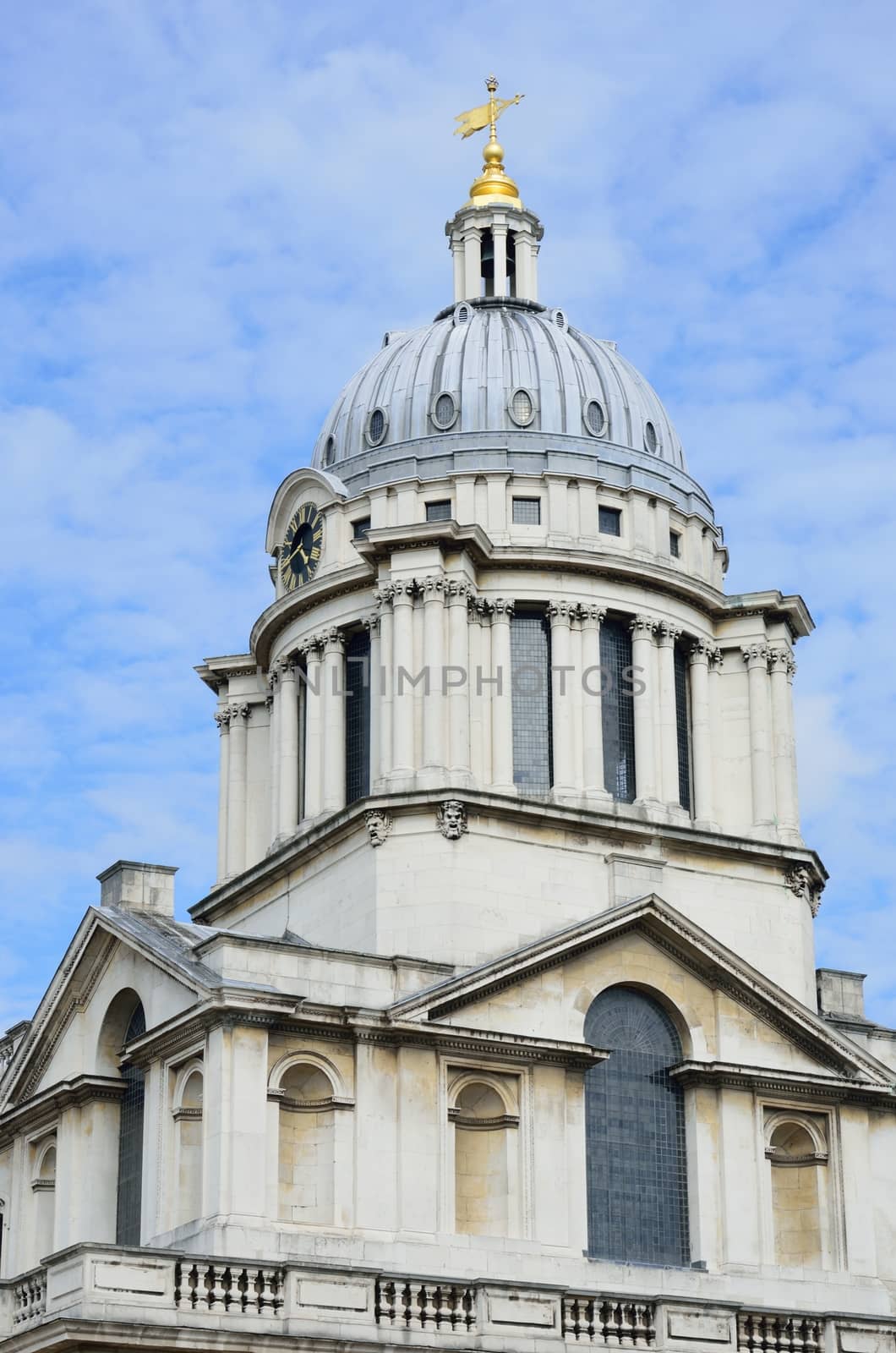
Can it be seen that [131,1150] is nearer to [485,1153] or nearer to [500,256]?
[485,1153]

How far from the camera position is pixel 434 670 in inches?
2112

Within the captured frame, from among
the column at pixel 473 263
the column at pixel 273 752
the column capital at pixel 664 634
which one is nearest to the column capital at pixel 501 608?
the column capital at pixel 664 634

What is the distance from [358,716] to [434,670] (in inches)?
140

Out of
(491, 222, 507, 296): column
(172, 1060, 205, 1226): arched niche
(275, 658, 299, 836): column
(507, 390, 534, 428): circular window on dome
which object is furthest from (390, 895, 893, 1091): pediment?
(491, 222, 507, 296): column

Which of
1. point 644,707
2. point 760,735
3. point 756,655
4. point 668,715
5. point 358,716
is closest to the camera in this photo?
point 644,707

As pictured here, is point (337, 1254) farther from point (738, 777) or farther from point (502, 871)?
point (738, 777)

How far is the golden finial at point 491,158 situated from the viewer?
210 feet

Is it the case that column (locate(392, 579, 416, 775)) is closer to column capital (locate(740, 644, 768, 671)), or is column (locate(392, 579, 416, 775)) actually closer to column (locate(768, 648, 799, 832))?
column capital (locate(740, 644, 768, 671))

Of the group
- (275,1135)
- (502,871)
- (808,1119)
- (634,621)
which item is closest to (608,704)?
(634,621)

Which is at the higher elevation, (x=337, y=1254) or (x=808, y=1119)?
(x=808, y=1119)

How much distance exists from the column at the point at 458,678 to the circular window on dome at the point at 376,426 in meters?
6.49

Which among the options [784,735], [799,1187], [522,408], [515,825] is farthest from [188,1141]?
[522,408]

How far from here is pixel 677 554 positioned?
59188 millimetres

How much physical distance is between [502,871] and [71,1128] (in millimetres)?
10159
